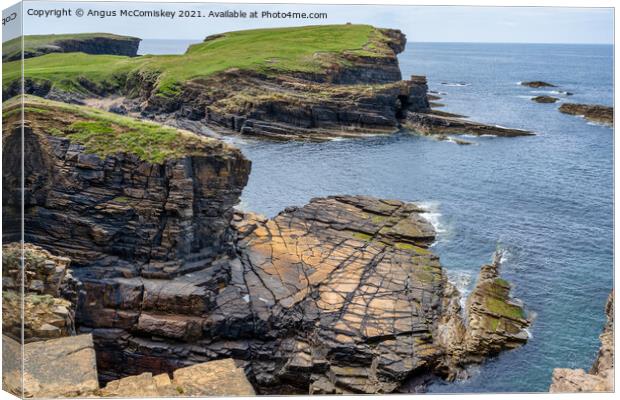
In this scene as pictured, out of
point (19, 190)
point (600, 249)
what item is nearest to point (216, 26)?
point (19, 190)

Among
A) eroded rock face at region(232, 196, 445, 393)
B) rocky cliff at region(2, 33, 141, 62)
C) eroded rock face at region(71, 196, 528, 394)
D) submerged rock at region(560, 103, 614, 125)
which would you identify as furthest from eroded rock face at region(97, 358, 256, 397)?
submerged rock at region(560, 103, 614, 125)

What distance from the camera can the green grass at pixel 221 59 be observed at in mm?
26062

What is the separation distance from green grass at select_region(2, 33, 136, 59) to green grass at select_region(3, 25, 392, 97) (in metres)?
0.36

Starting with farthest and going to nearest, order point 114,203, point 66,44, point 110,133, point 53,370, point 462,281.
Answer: point 462,281 < point 110,133 < point 114,203 < point 66,44 < point 53,370

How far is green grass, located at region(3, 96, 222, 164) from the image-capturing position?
2631cm

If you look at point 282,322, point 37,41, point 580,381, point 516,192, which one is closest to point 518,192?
point 516,192

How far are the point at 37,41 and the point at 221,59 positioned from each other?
20.8m

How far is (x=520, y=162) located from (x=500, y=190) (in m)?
6.47

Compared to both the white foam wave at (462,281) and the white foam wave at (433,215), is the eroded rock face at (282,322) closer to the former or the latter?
the white foam wave at (462,281)

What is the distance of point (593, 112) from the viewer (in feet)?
159

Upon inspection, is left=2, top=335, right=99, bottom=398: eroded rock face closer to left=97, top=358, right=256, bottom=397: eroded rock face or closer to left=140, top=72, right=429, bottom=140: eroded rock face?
left=97, top=358, right=256, bottom=397: eroded rock face

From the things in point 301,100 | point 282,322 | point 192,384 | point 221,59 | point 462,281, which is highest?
point 221,59

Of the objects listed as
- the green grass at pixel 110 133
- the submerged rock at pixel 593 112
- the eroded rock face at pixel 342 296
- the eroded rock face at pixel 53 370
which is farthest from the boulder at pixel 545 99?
the eroded rock face at pixel 53 370

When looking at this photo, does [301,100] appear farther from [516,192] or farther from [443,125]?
[516,192]
